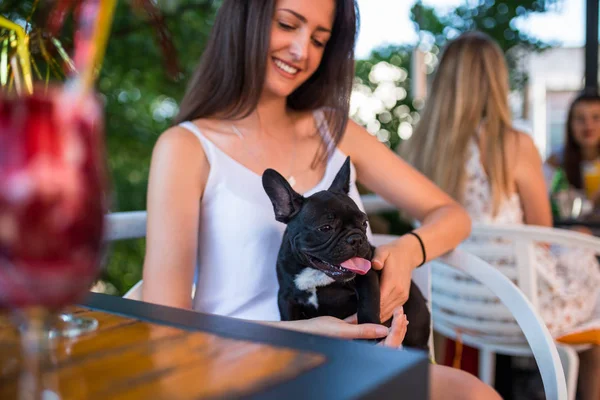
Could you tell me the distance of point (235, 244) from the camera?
63.6 inches

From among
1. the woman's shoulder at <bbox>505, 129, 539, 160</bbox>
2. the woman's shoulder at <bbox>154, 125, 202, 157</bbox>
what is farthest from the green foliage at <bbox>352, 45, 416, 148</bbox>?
the woman's shoulder at <bbox>154, 125, 202, 157</bbox>

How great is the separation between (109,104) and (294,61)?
125 inches

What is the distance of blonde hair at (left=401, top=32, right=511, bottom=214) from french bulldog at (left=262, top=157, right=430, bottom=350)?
1.46 m

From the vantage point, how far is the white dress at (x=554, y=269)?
2391 millimetres

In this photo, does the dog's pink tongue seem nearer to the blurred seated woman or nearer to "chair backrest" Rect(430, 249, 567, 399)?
"chair backrest" Rect(430, 249, 567, 399)

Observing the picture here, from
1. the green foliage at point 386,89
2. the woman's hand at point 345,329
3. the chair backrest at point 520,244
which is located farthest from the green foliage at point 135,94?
the woman's hand at point 345,329

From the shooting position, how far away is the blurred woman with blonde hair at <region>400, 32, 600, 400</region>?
2.59 meters

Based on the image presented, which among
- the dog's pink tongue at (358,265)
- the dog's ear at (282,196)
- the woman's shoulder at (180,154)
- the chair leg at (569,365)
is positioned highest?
the woman's shoulder at (180,154)

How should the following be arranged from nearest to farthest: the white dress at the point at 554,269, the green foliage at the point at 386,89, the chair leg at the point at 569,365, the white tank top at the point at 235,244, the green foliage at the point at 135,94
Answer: the white tank top at the point at 235,244 → the chair leg at the point at 569,365 → the white dress at the point at 554,269 → the green foliage at the point at 135,94 → the green foliage at the point at 386,89

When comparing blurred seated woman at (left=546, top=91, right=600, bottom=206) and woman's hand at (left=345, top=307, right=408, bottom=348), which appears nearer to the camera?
woman's hand at (left=345, top=307, right=408, bottom=348)

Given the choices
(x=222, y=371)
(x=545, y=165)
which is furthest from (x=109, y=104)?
(x=222, y=371)

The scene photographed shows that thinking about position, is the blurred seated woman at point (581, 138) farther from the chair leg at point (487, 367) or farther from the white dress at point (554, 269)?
the chair leg at point (487, 367)

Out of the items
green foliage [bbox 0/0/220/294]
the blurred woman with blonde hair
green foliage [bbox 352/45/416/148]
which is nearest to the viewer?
the blurred woman with blonde hair

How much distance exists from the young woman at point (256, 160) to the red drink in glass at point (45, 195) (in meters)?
0.97
